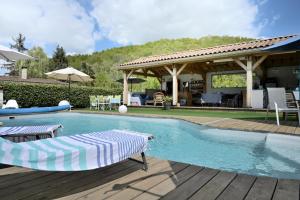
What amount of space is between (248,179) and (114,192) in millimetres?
1333

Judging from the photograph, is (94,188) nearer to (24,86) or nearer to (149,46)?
(24,86)

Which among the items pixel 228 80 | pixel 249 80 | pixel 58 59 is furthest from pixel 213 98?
pixel 58 59

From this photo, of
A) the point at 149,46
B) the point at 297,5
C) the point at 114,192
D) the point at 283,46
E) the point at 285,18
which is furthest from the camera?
the point at 149,46

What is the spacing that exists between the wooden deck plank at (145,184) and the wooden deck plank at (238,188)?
62 cm

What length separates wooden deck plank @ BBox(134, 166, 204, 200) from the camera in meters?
2.07

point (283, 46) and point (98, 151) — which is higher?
point (283, 46)

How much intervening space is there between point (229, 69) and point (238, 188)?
47.4 feet

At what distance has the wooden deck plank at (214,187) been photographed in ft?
6.73

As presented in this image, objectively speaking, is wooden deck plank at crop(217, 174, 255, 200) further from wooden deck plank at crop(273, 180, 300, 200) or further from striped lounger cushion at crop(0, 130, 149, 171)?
striped lounger cushion at crop(0, 130, 149, 171)

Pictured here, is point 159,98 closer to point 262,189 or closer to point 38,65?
point 262,189

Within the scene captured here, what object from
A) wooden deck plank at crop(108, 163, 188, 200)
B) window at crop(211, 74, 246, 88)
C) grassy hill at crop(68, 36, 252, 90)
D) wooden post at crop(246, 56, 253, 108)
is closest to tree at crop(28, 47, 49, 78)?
grassy hill at crop(68, 36, 252, 90)

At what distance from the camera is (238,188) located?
2.23 m

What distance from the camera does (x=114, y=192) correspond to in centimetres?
216

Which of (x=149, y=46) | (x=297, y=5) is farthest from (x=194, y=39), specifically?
(x=297, y=5)
